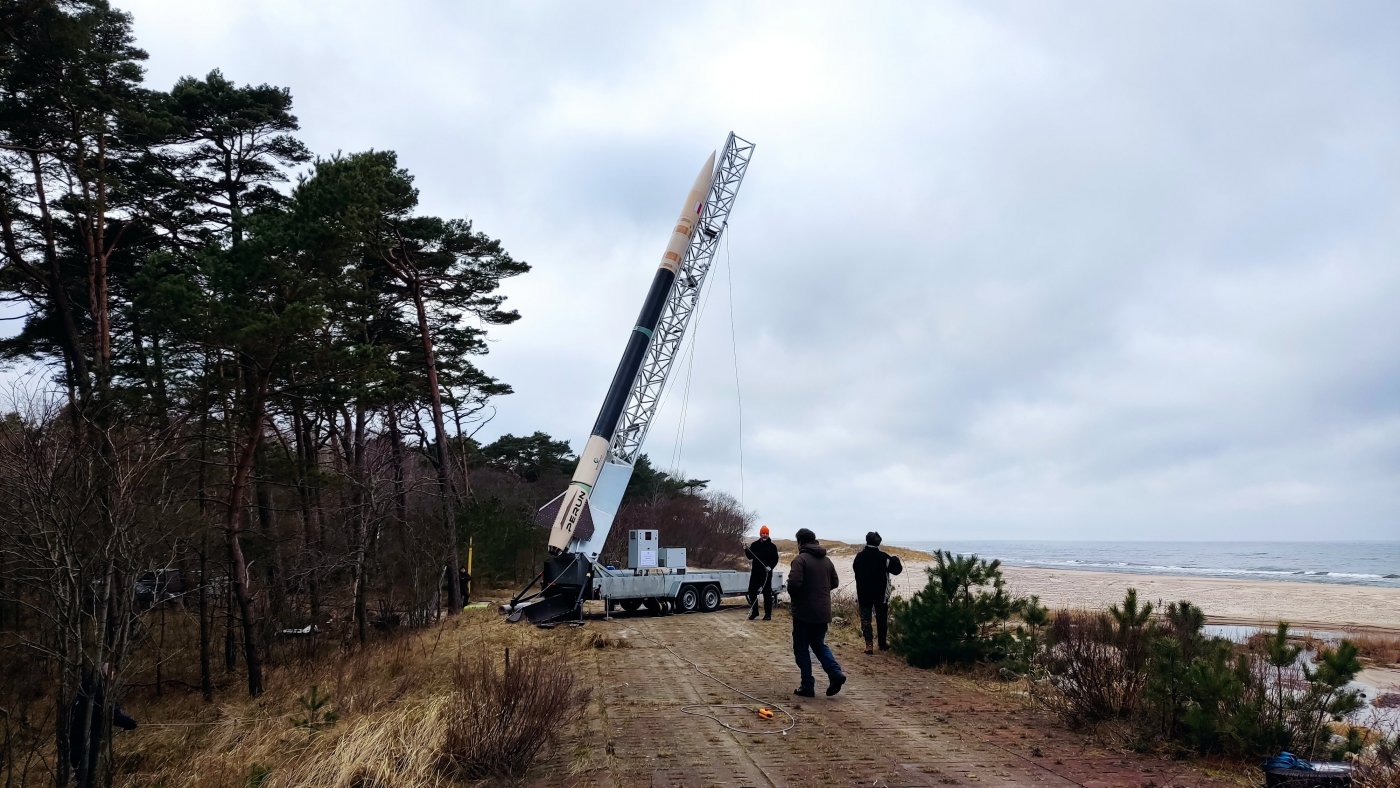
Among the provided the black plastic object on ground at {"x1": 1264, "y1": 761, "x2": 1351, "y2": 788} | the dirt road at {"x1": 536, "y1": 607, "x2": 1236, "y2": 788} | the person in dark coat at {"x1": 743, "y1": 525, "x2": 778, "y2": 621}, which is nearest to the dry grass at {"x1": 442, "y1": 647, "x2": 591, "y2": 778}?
the dirt road at {"x1": 536, "y1": 607, "x2": 1236, "y2": 788}

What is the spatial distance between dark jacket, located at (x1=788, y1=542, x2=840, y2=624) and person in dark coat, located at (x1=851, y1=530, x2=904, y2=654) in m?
2.76

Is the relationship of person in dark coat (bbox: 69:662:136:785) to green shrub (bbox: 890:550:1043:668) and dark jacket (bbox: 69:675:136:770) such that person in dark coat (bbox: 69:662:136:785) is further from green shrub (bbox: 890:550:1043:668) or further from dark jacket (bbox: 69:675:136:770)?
green shrub (bbox: 890:550:1043:668)

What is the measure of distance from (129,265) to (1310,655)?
2714 centimetres

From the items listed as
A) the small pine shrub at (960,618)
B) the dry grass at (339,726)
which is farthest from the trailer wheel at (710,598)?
the small pine shrub at (960,618)

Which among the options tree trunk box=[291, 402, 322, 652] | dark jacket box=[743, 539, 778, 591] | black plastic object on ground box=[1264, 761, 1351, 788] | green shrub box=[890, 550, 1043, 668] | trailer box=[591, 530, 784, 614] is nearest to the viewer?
black plastic object on ground box=[1264, 761, 1351, 788]

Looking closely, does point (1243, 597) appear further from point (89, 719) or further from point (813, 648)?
point (89, 719)

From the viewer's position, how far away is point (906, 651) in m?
11.4

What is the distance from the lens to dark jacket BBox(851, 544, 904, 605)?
1192cm

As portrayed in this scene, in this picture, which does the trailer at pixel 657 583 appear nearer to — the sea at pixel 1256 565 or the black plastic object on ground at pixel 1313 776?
the sea at pixel 1256 565

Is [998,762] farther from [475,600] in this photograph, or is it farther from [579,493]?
[475,600]

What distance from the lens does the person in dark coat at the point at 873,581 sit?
11.9m

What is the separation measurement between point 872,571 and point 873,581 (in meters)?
0.20

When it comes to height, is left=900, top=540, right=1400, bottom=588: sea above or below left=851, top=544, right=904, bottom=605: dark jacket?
below

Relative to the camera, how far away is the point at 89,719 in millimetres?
7949
